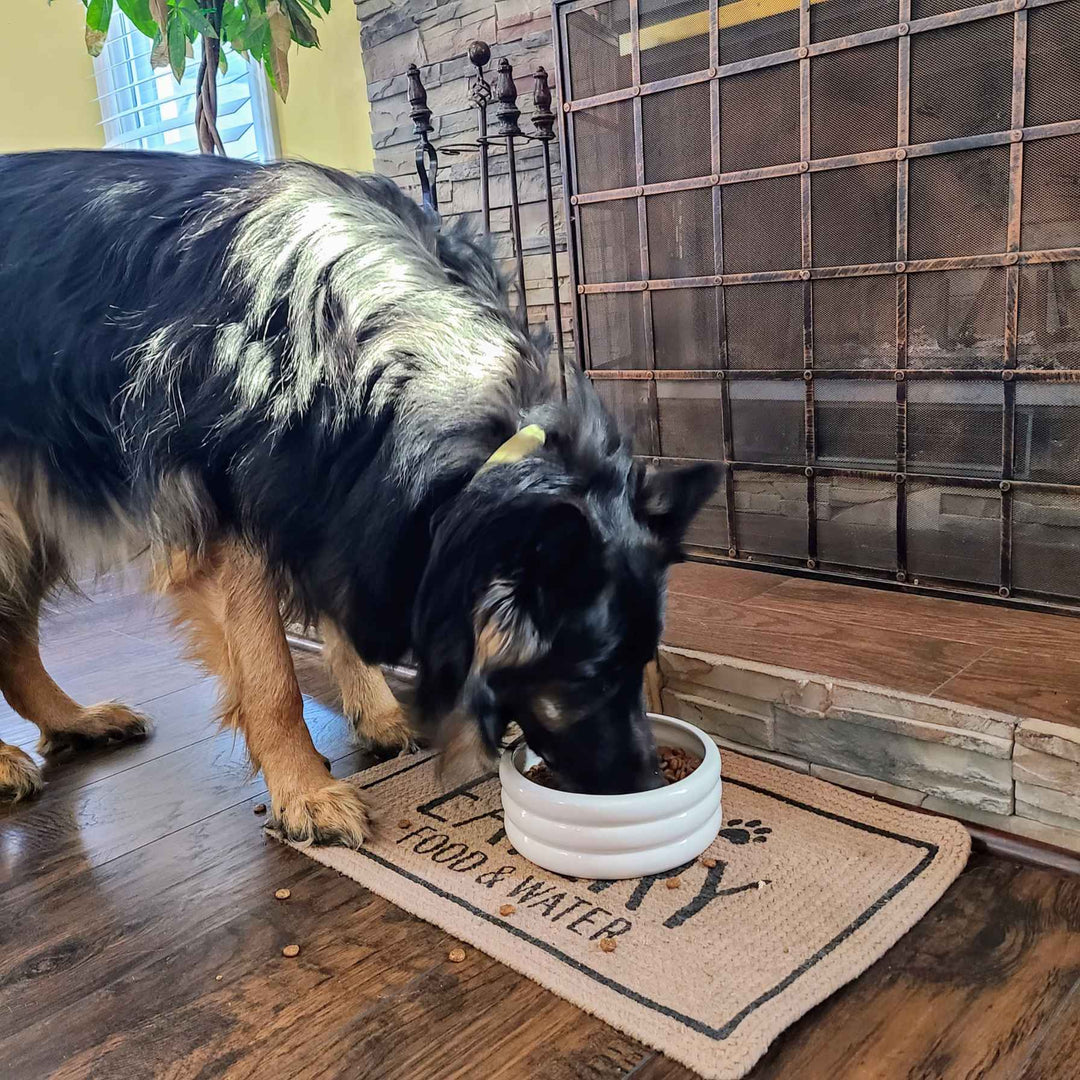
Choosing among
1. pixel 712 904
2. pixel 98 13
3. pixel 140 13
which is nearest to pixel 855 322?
pixel 712 904

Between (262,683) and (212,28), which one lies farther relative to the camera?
(212,28)

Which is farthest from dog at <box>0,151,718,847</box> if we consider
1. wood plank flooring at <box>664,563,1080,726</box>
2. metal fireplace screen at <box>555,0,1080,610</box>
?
wood plank flooring at <box>664,563,1080,726</box>

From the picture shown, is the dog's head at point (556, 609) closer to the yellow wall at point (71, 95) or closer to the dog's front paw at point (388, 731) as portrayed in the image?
the dog's front paw at point (388, 731)

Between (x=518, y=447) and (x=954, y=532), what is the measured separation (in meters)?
1.23

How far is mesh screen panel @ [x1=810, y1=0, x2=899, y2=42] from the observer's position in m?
1.96

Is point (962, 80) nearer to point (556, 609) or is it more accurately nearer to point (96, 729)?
point (556, 609)

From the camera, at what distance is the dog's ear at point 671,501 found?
139cm

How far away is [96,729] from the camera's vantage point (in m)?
2.14

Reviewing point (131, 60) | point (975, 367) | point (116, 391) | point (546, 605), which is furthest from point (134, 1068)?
point (131, 60)

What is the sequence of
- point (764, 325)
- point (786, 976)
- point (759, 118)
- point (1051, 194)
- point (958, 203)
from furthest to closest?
1. point (764, 325)
2. point (759, 118)
3. point (958, 203)
4. point (1051, 194)
5. point (786, 976)

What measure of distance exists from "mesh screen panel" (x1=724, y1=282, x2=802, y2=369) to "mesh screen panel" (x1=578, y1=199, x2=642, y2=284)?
0.31 meters

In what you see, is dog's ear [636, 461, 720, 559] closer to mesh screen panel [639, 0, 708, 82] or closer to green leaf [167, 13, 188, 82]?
mesh screen panel [639, 0, 708, 82]

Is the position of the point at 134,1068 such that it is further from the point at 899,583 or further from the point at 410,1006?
the point at 899,583

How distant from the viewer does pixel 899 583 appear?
7.18ft
